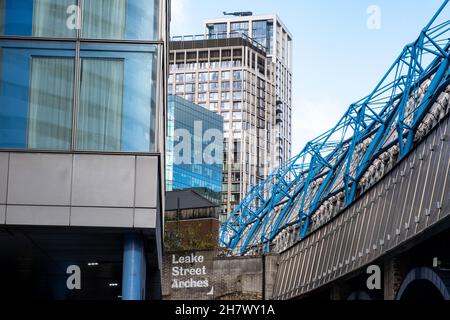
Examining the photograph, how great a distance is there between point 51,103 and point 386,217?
22.2 meters

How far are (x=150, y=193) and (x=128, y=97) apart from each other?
2635 millimetres

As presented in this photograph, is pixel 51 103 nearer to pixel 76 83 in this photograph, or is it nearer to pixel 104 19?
pixel 76 83

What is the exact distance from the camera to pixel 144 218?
84.9 ft

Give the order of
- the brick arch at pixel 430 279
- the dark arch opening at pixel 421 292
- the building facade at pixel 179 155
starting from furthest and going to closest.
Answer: the building facade at pixel 179 155 < the dark arch opening at pixel 421 292 < the brick arch at pixel 430 279

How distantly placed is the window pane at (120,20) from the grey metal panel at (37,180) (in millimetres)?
3656

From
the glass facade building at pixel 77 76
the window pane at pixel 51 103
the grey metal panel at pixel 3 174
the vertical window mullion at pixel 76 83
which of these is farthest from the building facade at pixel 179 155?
the grey metal panel at pixel 3 174

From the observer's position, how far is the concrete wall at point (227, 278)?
3258 inches

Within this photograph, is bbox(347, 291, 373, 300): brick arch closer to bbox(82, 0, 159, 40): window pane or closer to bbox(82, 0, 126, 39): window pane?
bbox(82, 0, 159, 40): window pane

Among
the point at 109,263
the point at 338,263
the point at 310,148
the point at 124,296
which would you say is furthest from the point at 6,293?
the point at 310,148

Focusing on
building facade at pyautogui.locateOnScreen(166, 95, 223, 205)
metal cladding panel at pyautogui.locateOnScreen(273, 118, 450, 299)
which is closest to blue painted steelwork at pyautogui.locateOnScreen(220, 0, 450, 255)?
metal cladding panel at pyautogui.locateOnScreen(273, 118, 450, 299)

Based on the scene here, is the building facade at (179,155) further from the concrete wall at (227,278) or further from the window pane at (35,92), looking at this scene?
the window pane at (35,92)

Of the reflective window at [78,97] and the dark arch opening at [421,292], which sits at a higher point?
the reflective window at [78,97]

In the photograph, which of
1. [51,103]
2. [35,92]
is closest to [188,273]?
[51,103]
